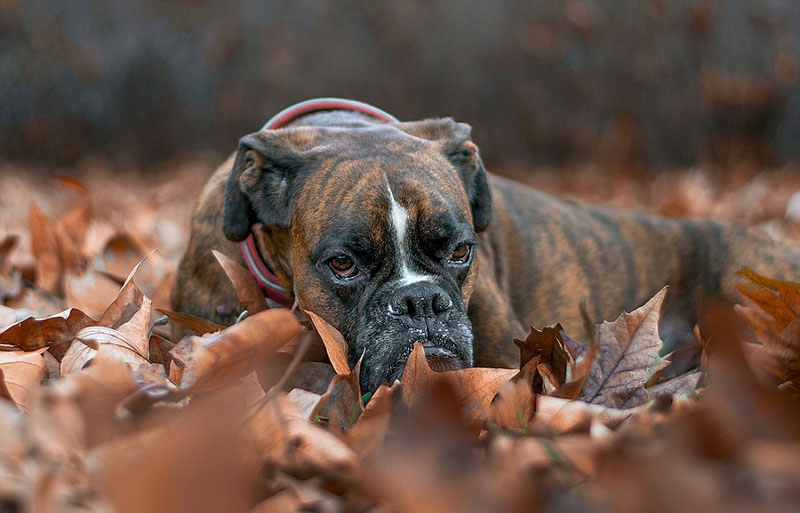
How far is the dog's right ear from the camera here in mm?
2850

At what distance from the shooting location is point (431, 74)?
323 inches

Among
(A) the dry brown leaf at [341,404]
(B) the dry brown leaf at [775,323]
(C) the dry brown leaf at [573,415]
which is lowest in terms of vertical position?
(A) the dry brown leaf at [341,404]

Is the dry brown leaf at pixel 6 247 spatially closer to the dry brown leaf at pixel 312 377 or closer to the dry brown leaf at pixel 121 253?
the dry brown leaf at pixel 121 253

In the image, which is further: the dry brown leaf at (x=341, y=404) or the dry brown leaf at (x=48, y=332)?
the dry brown leaf at (x=48, y=332)

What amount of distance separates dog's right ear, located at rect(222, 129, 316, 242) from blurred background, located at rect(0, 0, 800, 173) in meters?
5.30

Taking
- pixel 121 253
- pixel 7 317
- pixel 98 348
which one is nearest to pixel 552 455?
pixel 98 348

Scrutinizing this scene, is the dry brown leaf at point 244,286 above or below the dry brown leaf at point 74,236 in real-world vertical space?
above

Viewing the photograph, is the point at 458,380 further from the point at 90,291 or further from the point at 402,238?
the point at 90,291

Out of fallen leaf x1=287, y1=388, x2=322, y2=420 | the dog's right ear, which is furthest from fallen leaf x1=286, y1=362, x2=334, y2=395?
the dog's right ear

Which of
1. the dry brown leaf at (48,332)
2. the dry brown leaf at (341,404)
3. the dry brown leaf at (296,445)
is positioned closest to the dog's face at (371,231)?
the dry brown leaf at (341,404)

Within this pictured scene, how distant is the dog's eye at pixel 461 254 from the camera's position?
2.79m

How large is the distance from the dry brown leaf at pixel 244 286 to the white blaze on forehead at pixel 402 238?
18.3 inches

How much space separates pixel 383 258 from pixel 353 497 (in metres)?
1.17

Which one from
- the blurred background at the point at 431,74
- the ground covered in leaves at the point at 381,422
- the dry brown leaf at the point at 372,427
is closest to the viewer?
the ground covered in leaves at the point at 381,422
